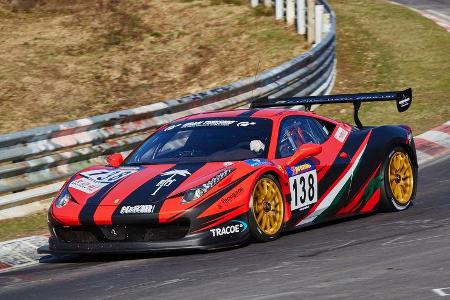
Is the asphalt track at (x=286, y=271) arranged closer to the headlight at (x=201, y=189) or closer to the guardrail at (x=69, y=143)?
the headlight at (x=201, y=189)

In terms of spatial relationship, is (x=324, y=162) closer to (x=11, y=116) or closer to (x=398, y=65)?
(x=11, y=116)

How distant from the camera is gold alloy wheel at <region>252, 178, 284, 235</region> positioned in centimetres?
898

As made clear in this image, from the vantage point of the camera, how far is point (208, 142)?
31.9ft

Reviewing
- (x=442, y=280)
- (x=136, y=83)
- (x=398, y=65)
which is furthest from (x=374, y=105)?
(x=442, y=280)

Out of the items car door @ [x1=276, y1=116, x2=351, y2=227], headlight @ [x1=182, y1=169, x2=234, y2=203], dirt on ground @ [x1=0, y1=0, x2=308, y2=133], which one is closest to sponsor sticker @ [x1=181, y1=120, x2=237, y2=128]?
car door @ [x1=276, y1=116, x2=351, y2=227]

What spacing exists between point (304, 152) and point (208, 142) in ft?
2.82

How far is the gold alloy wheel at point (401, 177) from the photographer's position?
10898 mm

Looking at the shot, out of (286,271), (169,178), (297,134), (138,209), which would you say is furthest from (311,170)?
(286,271)

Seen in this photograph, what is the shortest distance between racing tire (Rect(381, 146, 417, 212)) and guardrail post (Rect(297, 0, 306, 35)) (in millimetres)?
10717

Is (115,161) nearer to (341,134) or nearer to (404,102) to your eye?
(341,134)

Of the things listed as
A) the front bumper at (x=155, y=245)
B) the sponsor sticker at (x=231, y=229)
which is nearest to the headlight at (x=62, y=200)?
the front bumper at (x=155, y=245)

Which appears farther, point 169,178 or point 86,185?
point 86,185

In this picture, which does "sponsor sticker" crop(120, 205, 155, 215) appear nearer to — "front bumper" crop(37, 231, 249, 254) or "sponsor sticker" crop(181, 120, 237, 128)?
"front bumper" crop(37, 231, 249, 254)

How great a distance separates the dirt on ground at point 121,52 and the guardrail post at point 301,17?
7.7 inches
